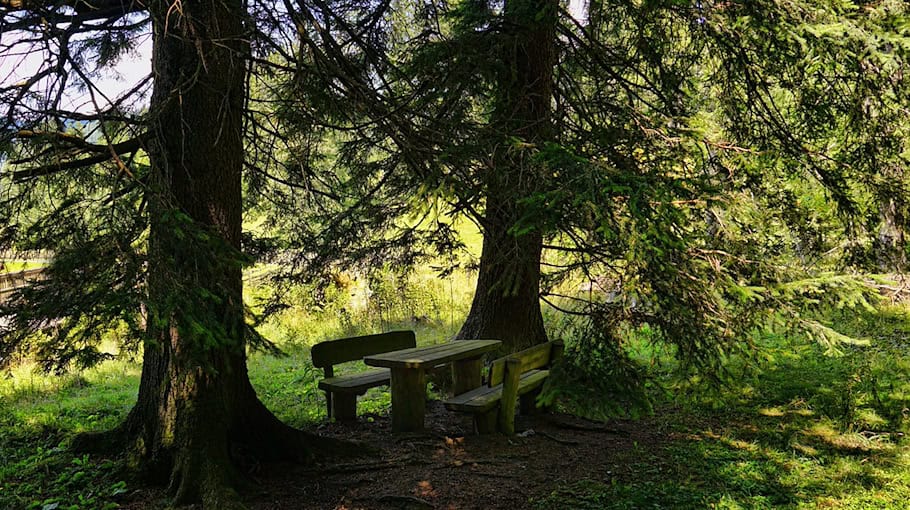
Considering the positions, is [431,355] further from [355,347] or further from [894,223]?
[894,223]

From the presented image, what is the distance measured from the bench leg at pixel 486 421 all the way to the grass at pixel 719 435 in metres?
1.25

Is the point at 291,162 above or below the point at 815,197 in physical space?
above

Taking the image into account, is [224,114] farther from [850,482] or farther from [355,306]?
[355,306]

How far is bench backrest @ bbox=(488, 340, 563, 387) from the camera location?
606 cm

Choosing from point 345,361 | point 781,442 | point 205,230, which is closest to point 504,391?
point 345,361

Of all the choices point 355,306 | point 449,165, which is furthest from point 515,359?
point 355,306

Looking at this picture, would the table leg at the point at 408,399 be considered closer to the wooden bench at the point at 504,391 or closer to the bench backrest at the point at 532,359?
the wooden bench at the point at 504,391

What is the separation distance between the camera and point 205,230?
434cm

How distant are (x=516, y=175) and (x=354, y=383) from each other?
3.03 meters

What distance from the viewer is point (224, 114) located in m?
4.77

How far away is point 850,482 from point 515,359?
9.82ft

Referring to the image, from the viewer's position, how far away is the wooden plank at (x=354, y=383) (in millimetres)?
6539

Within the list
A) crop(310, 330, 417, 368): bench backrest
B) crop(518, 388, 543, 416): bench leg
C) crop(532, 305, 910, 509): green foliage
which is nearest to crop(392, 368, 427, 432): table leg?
crop(310, 330, 417, 368): bench backrest

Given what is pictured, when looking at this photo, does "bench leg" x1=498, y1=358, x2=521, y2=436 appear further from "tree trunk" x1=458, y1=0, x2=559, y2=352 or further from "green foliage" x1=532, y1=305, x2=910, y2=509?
"green foliage" x1=532, y1=305, x2=910, y2=509
